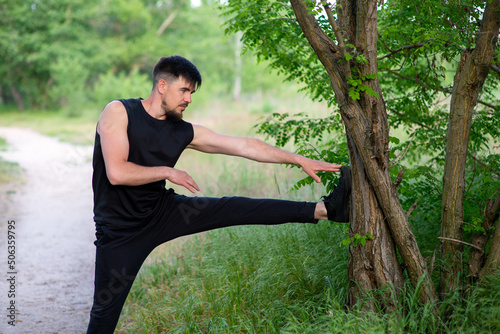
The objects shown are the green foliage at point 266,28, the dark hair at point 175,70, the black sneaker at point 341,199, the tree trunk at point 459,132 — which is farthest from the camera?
the green foliage at point 266,28

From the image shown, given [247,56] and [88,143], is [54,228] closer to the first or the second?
[88,143]

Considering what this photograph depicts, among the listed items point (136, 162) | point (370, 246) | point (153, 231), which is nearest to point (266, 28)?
point (136, 162)

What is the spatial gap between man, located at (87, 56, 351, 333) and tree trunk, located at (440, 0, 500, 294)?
68 cm

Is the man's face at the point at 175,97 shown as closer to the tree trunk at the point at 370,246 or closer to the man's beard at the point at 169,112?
the man's beard at the point at 169,112

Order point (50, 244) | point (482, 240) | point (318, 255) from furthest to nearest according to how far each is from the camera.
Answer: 1. point (50, 244)
2. point (318, 255)
3. point (482, 240)

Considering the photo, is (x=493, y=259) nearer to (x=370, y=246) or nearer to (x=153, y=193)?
(x=370, y=246)

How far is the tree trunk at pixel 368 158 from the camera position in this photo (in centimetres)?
321

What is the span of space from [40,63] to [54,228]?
74.9ft

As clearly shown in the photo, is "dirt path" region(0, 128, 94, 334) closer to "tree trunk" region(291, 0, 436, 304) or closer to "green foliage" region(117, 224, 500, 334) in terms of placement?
"green foliage" region(117, 224, 500, 334)

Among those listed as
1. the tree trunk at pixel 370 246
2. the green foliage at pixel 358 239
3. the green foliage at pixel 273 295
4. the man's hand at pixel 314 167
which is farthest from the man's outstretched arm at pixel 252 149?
the green foliage at pixel 273 295

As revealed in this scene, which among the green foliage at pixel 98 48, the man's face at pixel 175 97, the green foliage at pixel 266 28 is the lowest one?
the man's face at pixel 175 97

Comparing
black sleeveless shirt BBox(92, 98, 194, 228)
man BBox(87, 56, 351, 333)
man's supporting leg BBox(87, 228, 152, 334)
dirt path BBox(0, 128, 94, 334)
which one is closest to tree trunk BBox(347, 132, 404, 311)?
man BBox(87, 56, 351, 333)

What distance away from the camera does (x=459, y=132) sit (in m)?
3.35

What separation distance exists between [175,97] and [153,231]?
0.99m
